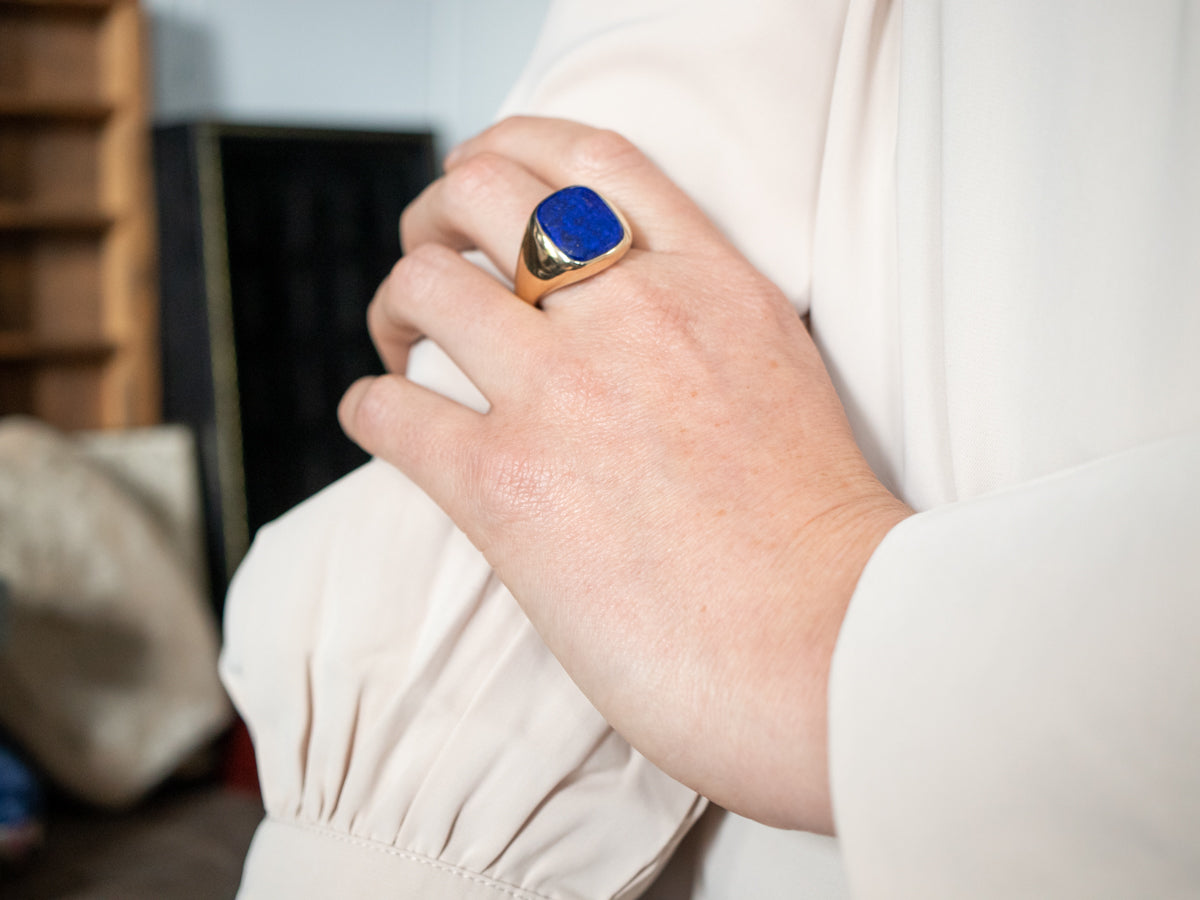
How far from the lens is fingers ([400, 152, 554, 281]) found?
0.50 m

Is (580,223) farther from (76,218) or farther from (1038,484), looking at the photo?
(76,218)

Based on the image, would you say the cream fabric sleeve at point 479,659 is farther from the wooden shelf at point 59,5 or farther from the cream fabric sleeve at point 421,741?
the wooden shelf at point 59,5

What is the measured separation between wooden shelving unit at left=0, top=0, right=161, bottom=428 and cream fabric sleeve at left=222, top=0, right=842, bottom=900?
7.66ft

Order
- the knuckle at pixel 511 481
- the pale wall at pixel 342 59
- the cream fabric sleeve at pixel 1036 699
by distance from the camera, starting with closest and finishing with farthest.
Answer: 1. the cream fabric sleeve at pixel 1036 699
2. the knuckle at pixel 511 481
3. the pale wall at pixel 342 59

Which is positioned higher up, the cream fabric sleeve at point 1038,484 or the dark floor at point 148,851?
the cream fabric sleeve at point 1038,484

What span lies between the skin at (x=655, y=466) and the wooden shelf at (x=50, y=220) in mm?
2449

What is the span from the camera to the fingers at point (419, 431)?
46 cm

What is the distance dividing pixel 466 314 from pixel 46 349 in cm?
251

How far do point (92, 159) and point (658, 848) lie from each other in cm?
286

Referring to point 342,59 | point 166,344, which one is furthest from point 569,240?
point 342,59

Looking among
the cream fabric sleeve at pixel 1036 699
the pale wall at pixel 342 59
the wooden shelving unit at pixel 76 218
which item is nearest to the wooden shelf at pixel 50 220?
the wooden shelving unit at pixel 76 218

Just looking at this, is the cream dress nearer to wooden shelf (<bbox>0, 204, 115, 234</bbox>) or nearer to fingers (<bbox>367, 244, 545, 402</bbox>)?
fingers (<bbox>367, 244, 545, 402</bbox>)

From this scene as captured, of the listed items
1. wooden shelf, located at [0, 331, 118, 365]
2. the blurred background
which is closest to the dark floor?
the blurred background

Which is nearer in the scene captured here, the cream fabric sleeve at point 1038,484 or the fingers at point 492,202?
the cream fabric sleeve at point 1038,484
